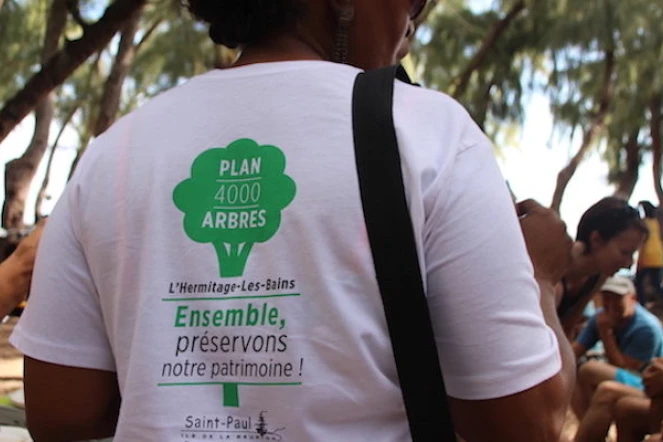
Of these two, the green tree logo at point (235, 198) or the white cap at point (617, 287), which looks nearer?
the green tree logo at point (235, 198)

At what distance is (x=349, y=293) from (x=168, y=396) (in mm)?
232

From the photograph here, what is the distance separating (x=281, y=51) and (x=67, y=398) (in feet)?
1.65

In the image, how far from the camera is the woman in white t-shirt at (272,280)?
0.86 metres

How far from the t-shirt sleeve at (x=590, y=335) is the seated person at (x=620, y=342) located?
0.72 feet

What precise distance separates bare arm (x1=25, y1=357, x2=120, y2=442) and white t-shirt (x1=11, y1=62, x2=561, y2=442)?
0.06 m

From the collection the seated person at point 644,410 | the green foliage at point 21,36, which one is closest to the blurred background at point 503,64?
the green foliage at point 21,36

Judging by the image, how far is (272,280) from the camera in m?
0.89

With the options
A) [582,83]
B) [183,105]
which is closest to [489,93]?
[582,83]

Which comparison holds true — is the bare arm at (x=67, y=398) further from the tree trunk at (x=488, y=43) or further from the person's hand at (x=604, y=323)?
the tree trunk at (x=488, y=43)

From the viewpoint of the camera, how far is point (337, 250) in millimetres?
871

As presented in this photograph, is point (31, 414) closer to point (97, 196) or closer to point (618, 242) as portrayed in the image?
point (97, 196)

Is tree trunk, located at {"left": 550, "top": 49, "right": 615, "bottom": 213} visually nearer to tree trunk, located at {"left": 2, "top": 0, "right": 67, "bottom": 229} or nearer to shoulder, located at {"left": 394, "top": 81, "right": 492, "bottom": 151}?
tree trunk, located at {"left": 2, "top": 0, "right": 67, "bottom": 229}

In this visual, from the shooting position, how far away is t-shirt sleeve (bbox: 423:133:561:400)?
0.85m

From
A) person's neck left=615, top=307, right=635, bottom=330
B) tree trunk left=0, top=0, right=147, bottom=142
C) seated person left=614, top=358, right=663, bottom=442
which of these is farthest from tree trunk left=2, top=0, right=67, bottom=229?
seated person left=614, top=358, right=663, bottom=442
